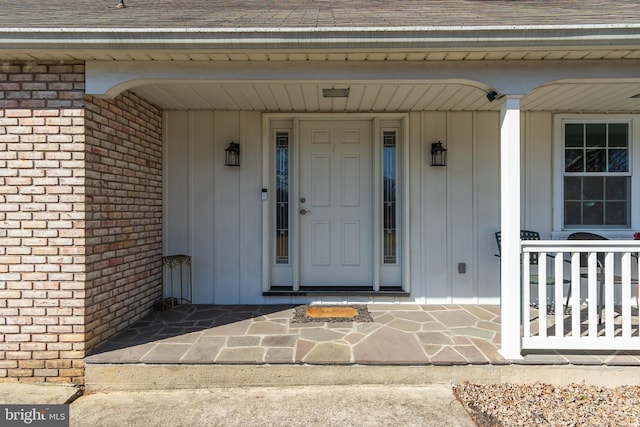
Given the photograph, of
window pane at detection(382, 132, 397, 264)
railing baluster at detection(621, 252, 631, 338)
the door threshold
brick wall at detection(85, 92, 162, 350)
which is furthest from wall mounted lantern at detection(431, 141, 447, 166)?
brick wall at detection(85, 92, 162, 350)

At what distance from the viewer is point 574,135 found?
12.7ft

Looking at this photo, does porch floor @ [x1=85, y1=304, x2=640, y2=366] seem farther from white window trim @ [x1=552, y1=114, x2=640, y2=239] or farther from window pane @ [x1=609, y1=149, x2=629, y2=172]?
window pane @ [x1=609, y1=149, x2=629, y2=172]

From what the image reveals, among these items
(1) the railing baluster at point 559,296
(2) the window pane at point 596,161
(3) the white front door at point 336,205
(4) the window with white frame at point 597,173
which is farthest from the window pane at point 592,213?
(3) the white front door at point 336,205

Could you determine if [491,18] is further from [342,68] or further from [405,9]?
[342,68]

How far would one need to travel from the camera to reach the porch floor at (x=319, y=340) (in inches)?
98.7

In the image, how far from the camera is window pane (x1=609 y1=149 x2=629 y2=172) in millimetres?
3832

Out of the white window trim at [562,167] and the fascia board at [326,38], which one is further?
the white window trim at [562,167]

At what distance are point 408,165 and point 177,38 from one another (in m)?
2.59

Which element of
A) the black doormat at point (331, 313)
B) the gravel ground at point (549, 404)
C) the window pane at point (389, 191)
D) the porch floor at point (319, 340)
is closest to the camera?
the gravel ground at point (549, 404)

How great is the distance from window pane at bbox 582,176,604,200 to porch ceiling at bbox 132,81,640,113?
29.7 inches

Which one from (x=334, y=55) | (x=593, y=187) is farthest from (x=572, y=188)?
(x=334, y=55)

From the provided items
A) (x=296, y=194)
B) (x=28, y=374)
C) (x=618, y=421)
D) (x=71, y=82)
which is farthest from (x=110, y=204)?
(x=618, y=421)

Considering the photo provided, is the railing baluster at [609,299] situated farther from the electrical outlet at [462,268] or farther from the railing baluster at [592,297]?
the electrical outlet at [462,268]

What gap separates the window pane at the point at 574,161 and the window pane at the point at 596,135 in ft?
0.47
